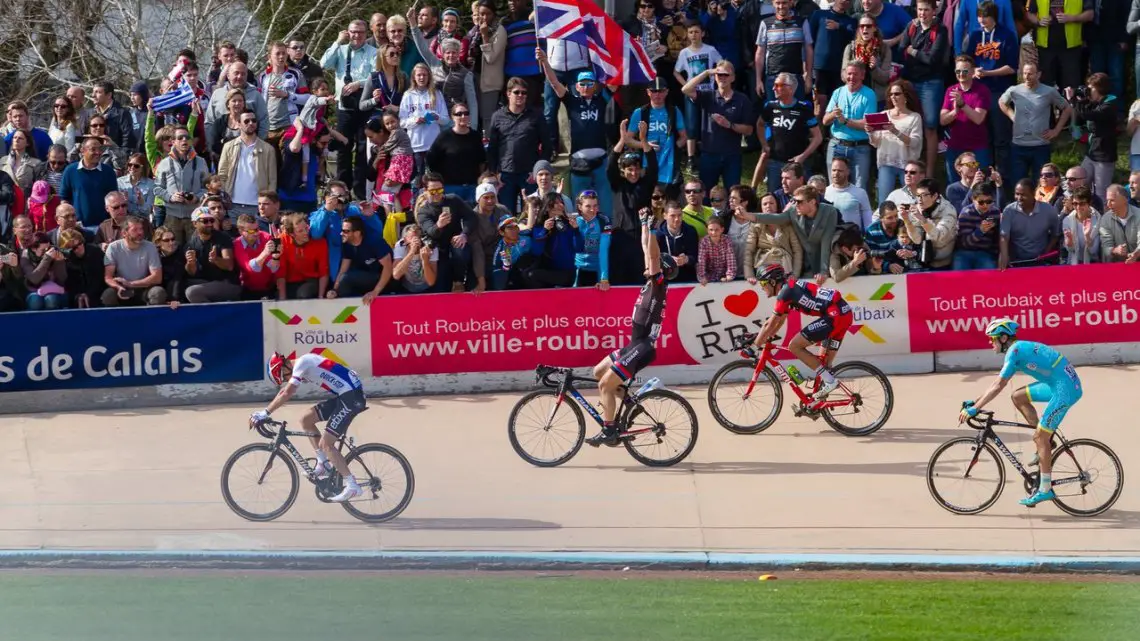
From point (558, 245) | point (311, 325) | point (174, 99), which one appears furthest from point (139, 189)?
point (558, 245)

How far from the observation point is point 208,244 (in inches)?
679

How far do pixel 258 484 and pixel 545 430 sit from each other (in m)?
2.75

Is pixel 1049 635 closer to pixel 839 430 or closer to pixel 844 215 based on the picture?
pixel 839 430

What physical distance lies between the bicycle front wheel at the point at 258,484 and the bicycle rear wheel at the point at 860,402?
5267mm

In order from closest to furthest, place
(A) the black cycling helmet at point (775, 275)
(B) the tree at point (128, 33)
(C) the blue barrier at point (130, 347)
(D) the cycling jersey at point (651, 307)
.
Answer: (D) the cycling jersey at point (651, 307) → (A) the black cycling helmet at point (775, 275) → (C) the blue barrier at point (130, 347) → (B) the tree at point (128, 33)

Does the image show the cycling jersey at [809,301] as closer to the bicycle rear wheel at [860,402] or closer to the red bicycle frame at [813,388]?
the red bicycle frame at [813,388]

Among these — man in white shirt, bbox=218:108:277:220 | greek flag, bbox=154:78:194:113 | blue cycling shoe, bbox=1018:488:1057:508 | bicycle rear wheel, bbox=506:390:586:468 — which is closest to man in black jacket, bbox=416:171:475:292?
man in white shirt, bbox=218:108:277:220

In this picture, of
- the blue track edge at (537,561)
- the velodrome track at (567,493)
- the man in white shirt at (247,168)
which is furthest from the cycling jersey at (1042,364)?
the man in white shirt at (247,168)

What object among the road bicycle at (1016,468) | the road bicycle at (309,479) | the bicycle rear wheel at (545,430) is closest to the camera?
the road bicycle at (1016,468)

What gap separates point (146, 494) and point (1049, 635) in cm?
780

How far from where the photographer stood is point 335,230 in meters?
17.6

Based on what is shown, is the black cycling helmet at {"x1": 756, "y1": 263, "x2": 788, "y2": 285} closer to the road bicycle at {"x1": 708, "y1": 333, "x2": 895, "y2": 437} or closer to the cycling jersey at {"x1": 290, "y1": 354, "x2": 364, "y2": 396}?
the road bicycle at {"x1": 708, "y1": 333, "x2": 895, "y2": 437}

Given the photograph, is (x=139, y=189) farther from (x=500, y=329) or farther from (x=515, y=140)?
(x=500, y=329)

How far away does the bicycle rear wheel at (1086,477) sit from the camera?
13148 mm
